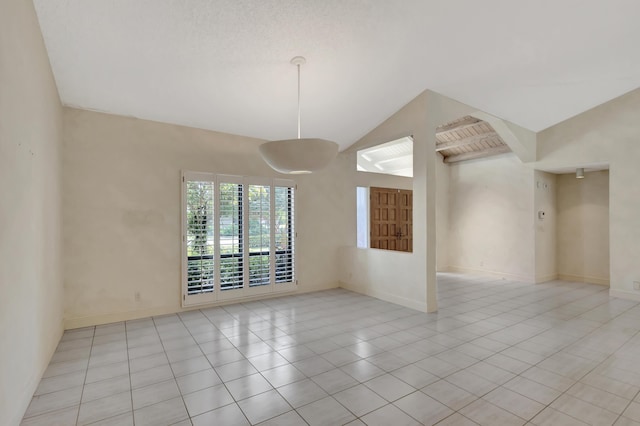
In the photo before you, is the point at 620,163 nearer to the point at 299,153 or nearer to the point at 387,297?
the point at 387,297

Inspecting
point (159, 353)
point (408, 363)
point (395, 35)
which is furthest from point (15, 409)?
point (395, 35)

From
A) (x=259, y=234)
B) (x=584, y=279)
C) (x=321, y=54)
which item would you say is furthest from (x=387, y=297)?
(x=584, y=279)

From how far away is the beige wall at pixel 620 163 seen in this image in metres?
5.32

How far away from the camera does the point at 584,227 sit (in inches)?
267

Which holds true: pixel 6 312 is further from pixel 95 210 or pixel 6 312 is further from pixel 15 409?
pixel 95 210

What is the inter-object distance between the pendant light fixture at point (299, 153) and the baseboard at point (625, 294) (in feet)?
19.3

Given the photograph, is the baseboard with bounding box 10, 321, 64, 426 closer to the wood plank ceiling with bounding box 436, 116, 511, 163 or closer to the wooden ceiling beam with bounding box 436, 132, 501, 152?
the wood plank ceiling with bounding box 436, 116, 511, 163

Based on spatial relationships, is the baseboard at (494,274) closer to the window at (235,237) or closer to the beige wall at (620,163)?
the beige wall at (620,163)

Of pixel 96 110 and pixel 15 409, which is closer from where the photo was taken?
pixel 15 409

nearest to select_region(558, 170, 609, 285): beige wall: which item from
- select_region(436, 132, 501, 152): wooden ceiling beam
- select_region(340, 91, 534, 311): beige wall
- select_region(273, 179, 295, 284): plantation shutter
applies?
select_region(436, 132, 501, 152): wooden ceiling beam

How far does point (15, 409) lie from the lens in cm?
208

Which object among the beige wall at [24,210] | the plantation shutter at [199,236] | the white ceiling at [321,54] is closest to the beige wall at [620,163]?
the white ceiling at [321,54]

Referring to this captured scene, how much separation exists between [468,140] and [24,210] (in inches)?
295

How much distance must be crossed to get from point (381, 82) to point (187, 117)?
2.77 m
